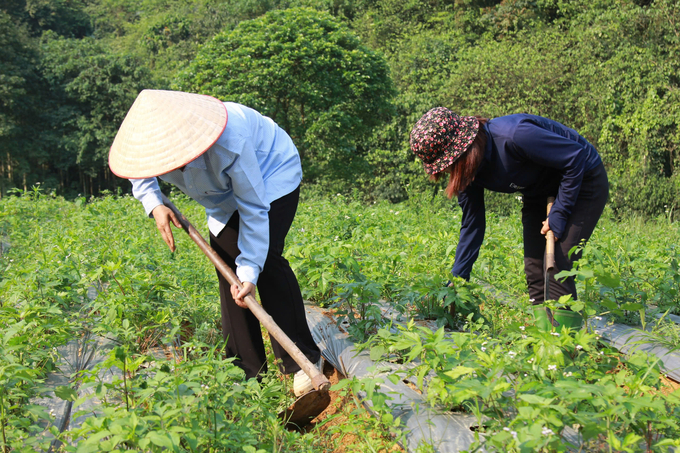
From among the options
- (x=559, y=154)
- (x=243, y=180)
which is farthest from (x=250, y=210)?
(x=559, y=154)

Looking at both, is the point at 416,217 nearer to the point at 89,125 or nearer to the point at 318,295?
the point at 318,295

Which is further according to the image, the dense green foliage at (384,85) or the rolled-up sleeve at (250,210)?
the dense green foliage at (384,85)

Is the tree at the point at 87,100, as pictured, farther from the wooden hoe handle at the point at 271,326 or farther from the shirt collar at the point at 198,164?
Answer: the shirt collar at the point at 198,164

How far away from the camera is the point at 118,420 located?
149cm

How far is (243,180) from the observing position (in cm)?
216

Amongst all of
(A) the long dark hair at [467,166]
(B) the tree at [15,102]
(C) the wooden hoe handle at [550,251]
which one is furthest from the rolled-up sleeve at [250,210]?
(B) the tree at [15,102]

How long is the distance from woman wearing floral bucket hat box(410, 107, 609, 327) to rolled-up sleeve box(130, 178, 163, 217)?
123 centimetres

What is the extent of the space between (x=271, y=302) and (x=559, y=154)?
1.48 m

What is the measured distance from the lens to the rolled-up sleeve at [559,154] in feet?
7.79

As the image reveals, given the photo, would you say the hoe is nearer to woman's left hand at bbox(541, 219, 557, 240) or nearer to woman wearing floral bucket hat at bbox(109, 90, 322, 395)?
woman wearing floral bucket hat at bbox(109, 90, 322, 395)

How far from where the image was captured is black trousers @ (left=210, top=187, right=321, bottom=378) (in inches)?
98.3

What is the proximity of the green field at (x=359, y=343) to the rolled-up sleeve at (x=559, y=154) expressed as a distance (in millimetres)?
378

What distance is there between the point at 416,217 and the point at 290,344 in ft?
18.0

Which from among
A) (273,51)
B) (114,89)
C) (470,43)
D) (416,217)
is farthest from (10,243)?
(470,43)
